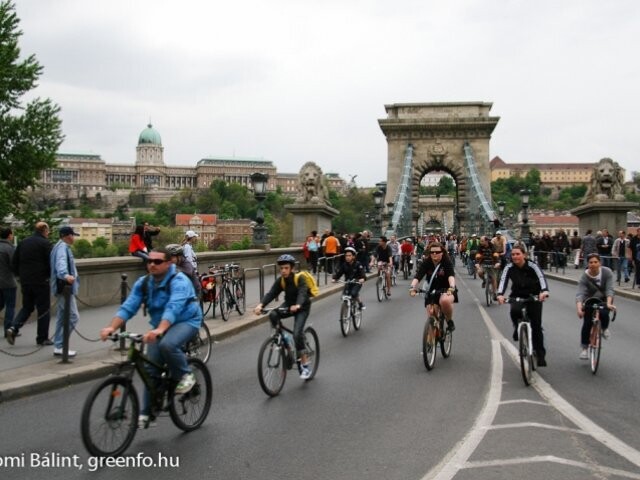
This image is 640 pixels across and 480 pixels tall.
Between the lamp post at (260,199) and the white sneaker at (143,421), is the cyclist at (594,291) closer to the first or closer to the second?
the white sneaker at (143,421)

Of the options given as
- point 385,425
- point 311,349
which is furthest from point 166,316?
point 311,349

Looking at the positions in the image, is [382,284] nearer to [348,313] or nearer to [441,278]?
[348,313]

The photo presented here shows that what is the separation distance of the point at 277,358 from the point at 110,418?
8.86 ft

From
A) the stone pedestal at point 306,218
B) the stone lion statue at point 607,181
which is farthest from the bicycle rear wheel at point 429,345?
the stone lion statue at point 607,181

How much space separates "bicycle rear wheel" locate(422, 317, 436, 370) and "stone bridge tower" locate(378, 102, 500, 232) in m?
42.2

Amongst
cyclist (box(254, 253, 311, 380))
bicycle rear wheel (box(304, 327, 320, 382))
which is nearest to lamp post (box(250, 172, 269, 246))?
bicycle rear wheel (box(304, 327, 320, 382))

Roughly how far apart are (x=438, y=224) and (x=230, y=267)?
104m

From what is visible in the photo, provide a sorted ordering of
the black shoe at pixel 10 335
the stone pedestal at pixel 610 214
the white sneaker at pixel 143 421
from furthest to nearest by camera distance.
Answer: the stone pedestal at pixel 610 214 → the black shoe at pixel 10 335 → the white sneaker at pixel 143 421

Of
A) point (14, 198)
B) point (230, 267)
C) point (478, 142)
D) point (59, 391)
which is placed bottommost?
point (59, 391)

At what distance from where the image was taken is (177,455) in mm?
5727

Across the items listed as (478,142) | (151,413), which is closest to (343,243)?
(151,413)

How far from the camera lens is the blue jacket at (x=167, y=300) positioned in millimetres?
6145

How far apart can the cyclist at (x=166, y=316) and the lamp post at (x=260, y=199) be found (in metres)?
19.0

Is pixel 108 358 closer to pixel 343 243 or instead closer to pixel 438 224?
pixel 343 243
